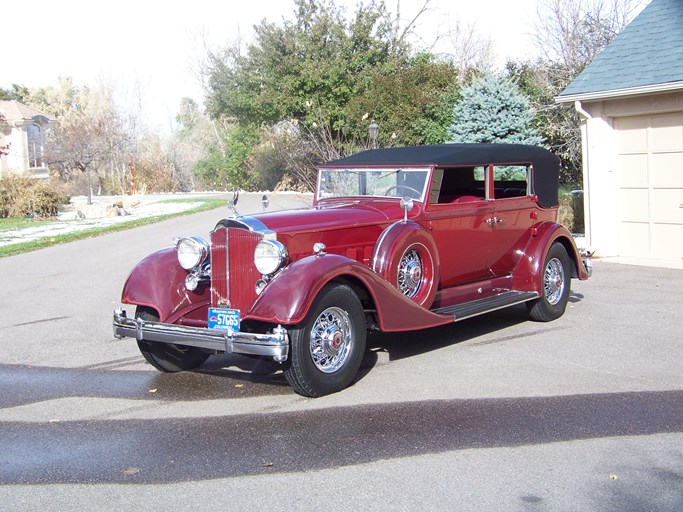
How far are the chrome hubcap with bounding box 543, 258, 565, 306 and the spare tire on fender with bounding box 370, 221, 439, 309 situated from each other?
1.88m

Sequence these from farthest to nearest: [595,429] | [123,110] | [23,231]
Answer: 1. [123,110]
2. [23,231]
3. [595,429]

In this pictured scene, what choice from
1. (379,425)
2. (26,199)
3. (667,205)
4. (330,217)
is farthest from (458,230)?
(26,199)

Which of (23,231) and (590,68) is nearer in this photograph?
(590,68)

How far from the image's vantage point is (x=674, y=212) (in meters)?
11.9

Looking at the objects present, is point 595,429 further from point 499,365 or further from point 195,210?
point 195,210

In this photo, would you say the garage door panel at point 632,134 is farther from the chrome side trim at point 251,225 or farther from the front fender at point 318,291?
the chrome side trim at point 251,225

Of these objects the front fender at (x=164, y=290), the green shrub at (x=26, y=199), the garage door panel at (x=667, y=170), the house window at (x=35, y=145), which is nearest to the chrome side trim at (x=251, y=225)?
the front fender at (x=164, y=290)

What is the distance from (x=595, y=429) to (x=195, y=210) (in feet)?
79.9

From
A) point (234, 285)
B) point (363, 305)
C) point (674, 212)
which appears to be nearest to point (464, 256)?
point (363, 305)

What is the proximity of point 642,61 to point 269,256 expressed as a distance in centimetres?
890

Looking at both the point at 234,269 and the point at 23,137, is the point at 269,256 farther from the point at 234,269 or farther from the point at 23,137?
the point at 23,137

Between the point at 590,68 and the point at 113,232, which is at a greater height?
the point at 590,68

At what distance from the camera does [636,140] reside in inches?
487

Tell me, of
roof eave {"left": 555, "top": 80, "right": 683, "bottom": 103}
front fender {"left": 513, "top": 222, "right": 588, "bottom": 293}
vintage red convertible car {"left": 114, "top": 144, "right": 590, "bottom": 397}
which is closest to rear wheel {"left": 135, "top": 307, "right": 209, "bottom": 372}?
vintage red convertible car {"left": 114, "top": 144, "right": 590, "bottom": 397}
